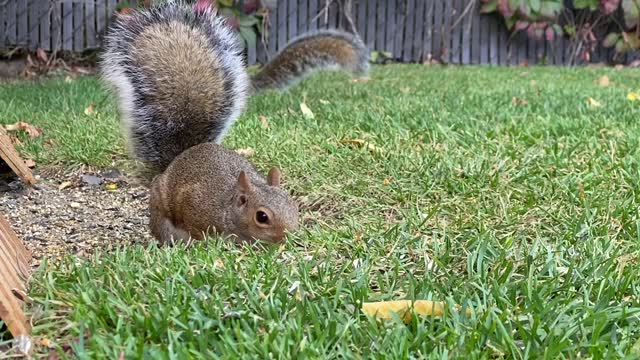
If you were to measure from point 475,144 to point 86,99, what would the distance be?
2829 mm

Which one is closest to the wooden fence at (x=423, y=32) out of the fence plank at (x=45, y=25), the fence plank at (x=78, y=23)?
the fence plank at (x=78, y=23)

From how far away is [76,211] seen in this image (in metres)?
3.02

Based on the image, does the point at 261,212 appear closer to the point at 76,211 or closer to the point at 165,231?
the point at 165,231

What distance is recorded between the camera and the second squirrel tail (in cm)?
521

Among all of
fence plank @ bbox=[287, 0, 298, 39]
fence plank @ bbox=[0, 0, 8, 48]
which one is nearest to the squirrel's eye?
fence plank @ bbox=[0, 0, 8, 48]

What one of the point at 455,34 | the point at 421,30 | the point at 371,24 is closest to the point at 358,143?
the point at 371,24

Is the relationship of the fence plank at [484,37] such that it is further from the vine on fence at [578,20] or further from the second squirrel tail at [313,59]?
the second squirrel tail at [313,59]

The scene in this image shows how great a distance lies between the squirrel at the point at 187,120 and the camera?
97.2 inches

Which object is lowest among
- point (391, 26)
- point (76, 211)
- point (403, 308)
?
point (76, 211)

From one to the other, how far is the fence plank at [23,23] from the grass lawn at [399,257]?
3.89 meters

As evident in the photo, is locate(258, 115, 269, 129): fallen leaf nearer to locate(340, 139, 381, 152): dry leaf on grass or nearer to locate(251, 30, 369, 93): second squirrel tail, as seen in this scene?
locate(340, 139, 381, 152): dry leaf on grass

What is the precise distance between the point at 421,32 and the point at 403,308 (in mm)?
8438

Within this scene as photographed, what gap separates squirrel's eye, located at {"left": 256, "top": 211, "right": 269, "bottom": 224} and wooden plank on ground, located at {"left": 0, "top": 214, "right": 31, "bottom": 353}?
0.65 m

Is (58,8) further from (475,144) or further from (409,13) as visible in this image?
(475,144)
